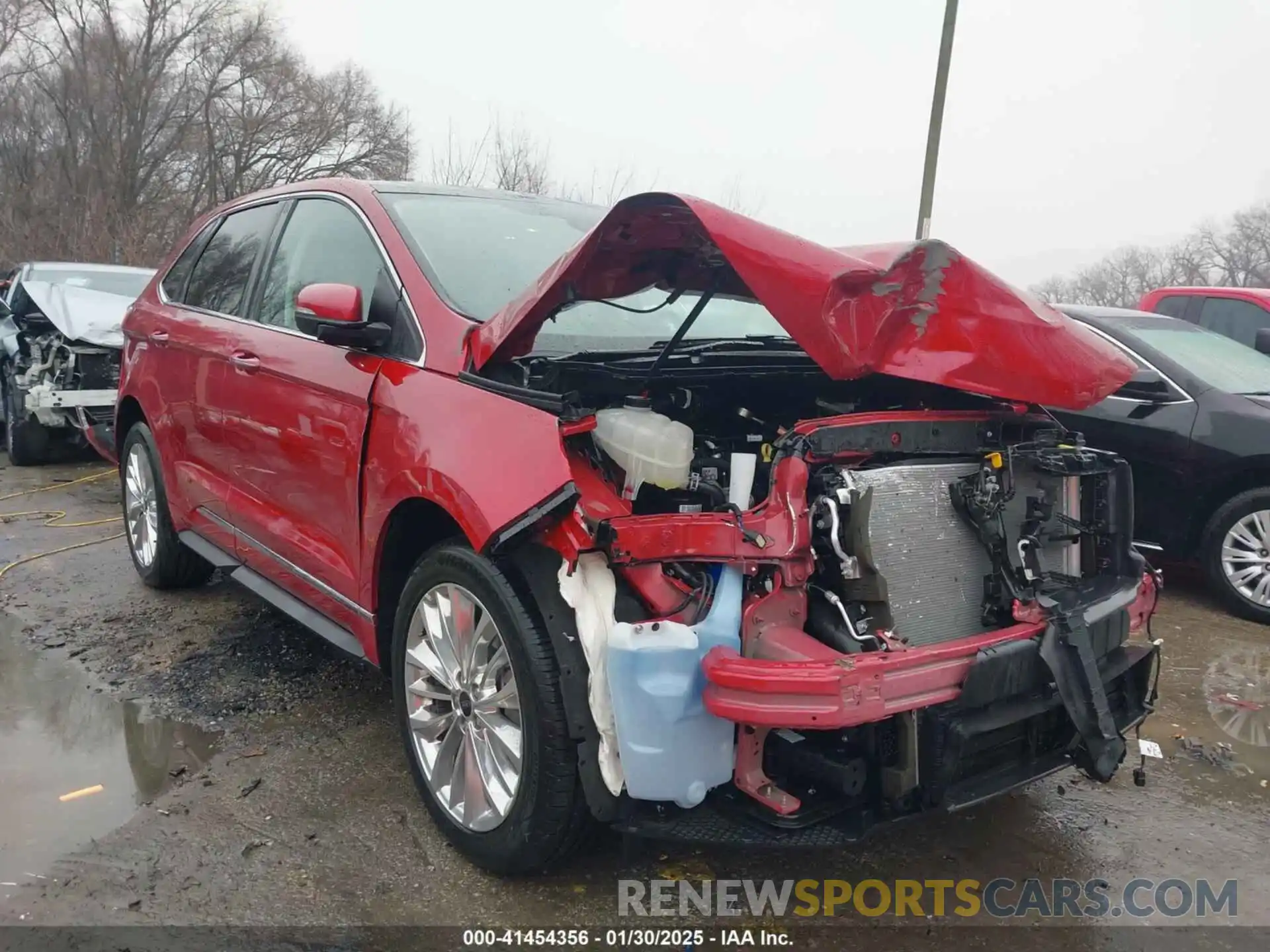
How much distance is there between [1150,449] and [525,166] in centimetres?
1599

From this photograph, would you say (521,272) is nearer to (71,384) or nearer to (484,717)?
(484,717)

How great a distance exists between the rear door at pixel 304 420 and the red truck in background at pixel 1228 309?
7.57 meters

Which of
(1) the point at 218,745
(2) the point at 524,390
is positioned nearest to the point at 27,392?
(1) the point at 218,745

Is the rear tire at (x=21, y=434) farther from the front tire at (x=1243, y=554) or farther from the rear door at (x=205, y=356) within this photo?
the front tire at (x=1243, y=554)

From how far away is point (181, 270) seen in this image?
4.64 m

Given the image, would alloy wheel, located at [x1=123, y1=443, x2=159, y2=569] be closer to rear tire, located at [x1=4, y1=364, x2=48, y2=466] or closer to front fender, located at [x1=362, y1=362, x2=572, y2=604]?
front fender, located at [x1=362, y1=362, x2=572, y2=604]

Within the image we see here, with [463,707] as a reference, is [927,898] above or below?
below

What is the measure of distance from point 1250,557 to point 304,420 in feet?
15.6

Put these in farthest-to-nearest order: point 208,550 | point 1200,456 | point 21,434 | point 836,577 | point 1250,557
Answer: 1. point 21,434
2. point 1200,456
3. point 1250,557
4. point 208,550
5. point 836,577

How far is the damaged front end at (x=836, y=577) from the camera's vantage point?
81.7 inches

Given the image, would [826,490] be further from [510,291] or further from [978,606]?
[510,291]

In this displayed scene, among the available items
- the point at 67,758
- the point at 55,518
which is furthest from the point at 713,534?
the point at 55,518

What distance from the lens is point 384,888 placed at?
2.49 meters

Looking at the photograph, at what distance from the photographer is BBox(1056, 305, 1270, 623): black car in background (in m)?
4.96
